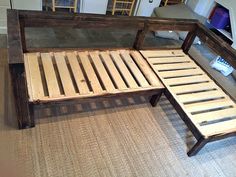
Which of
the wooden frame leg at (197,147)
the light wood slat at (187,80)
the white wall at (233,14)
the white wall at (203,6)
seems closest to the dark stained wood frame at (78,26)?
the wooden frame leg at (197,147)

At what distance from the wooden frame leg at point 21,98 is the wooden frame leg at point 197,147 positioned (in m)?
1.03

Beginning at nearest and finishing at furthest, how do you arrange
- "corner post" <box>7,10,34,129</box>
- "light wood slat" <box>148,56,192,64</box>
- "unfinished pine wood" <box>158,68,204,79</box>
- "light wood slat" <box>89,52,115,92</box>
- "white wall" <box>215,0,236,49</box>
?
1. "corner post" <box>7,10,34,129</box>
2. "light wood slat" <box>89,52,115,92</box>
3. "unfinished pine wood" <box>158,68,204,79</box>
4. "light wood slat" <box>148,56,192,64</box>
5. "white wall" <box>215,0,236,49</box>

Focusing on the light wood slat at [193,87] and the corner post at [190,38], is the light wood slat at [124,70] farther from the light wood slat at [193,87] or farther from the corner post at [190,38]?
the corner post at [190,38]

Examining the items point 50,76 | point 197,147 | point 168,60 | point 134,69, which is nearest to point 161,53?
point 168,60

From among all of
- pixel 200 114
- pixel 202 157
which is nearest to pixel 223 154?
pixel 202 157

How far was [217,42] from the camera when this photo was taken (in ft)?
6.10

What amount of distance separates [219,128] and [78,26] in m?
1.15

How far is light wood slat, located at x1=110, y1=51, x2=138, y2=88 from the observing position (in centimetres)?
169

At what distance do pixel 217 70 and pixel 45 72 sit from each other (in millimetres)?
1874

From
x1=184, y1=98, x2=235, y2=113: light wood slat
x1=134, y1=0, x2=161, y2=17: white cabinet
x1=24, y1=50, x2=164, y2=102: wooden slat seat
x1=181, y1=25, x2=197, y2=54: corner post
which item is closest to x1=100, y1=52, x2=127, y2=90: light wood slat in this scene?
x1=24, y1=50, x2=164, y2=102: wooden slat seat

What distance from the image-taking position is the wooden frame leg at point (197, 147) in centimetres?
145

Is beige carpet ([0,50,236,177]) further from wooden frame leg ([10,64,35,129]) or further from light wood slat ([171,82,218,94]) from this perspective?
light wood slat ([171,82,218,94])

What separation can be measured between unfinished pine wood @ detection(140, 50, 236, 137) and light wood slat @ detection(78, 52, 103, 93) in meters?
0.49

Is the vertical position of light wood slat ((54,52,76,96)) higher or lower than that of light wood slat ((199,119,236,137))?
lower
